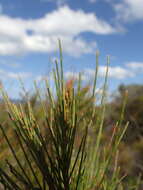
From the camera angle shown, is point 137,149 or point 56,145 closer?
point 56,145

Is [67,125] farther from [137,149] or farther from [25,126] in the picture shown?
[137,149]

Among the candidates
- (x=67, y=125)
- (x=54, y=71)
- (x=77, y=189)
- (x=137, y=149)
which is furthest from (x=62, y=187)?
(x=137, y=149)

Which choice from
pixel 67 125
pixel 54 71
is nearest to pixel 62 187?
pixel 67 125

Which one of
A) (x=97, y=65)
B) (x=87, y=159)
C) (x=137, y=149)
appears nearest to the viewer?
(x=97, y=65)

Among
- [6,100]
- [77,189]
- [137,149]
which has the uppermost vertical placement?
[6,100]

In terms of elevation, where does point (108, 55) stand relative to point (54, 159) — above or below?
above

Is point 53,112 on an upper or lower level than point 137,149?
upper

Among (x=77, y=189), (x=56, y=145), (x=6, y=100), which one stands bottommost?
(x=77, y=189)

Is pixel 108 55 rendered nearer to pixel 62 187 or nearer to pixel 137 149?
pixel 62 187

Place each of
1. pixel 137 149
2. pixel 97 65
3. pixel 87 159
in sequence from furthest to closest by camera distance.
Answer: pixel 137 149
pixel 87 159
pixel 97 65
